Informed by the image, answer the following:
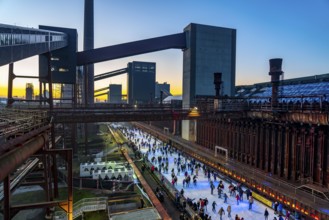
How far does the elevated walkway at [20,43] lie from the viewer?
11617 mm

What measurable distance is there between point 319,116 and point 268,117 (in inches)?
244

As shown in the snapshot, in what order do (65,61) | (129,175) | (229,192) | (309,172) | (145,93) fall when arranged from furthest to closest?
(145,93) < (65,61) < (129,175) < (229,192) < (309,172)

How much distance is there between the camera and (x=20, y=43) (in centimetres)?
1442

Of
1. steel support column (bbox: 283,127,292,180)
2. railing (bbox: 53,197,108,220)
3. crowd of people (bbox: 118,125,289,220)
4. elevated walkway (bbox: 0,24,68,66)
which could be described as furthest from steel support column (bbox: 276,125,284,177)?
elevated walkway (bbox: 0,24,68,66)

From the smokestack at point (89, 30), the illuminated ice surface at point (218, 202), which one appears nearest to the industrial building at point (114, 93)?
the smokestack at point (89, 30)

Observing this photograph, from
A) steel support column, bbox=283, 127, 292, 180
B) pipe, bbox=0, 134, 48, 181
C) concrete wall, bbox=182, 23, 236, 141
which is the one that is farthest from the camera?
concrete wall, bbox=182, 23, 236, 141

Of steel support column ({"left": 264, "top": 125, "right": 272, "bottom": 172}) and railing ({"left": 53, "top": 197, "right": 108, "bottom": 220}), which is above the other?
steel support column ({"left": 264, "top": 125, "right": 272, "bottom": 172})

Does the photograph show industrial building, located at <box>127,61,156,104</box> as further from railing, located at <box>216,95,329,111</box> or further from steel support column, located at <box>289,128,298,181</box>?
steel support column, located at <box>289,128,298,181</box>

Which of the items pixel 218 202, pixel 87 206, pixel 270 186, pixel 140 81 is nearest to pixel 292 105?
pixel 270 186

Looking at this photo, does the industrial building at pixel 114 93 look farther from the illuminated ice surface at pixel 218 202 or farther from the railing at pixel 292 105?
the illuminated ice surface at pixel 218 202

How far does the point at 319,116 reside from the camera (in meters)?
20.5

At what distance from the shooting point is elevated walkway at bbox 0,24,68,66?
1162 cm

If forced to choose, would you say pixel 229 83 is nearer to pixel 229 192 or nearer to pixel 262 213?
pixel 229 192

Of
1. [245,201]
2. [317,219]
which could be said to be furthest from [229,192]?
[317,219]
